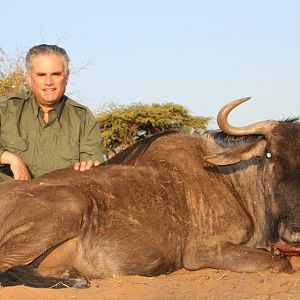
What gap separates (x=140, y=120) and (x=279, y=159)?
67.2ft

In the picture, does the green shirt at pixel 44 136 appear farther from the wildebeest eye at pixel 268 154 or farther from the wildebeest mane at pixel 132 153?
the wildebeest eye at pixel 268 154

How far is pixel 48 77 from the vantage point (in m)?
7.50

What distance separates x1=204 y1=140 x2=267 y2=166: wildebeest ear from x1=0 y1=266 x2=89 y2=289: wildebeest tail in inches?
82.7

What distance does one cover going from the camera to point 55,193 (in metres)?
6.52

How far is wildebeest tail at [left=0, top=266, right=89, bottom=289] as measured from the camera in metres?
5.76

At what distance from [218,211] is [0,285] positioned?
2.55 meters

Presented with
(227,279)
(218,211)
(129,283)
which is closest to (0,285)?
(129,283)

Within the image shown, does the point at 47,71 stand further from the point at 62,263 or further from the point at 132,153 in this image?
the point at 62,263

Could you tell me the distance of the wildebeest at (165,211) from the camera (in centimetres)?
627

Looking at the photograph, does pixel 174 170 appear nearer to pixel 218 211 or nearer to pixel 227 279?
pixel 218 211

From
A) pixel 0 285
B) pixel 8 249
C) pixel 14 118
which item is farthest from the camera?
pixel 14 118

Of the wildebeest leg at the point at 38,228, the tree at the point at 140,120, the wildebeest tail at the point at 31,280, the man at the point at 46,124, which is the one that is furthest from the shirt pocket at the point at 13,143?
the tree at the point at 140,120

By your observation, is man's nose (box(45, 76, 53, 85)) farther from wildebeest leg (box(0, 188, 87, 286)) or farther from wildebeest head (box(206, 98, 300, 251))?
wildebeest head (box(206, 98, 300, 251))

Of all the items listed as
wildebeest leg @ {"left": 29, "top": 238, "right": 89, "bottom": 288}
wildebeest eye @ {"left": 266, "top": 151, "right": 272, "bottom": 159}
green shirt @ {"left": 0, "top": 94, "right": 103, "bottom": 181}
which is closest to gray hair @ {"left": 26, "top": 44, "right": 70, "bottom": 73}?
green shirt @ {"left": 0, "top": 94, "right": 103, "bottom": 181}
